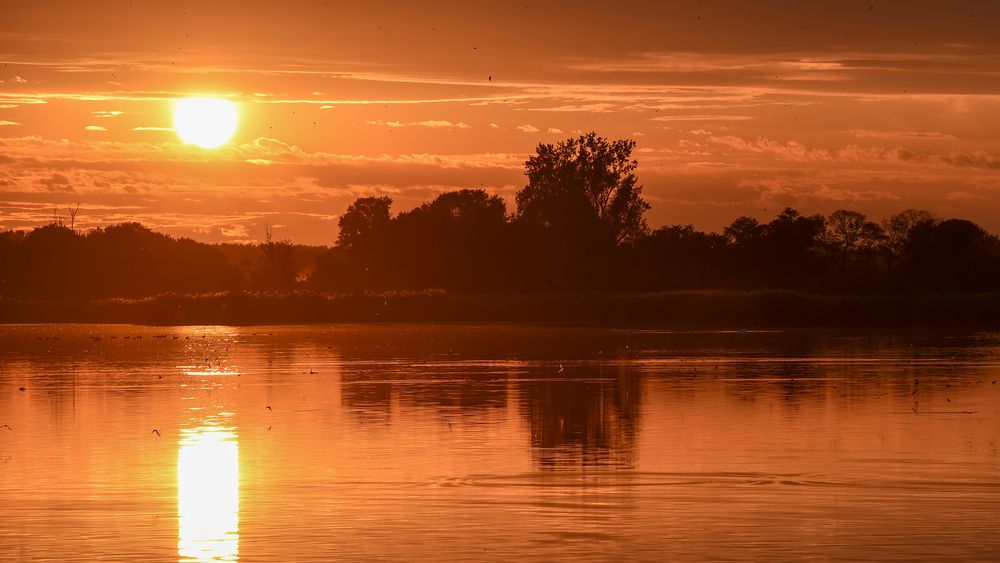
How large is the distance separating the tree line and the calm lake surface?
80241 millimetres

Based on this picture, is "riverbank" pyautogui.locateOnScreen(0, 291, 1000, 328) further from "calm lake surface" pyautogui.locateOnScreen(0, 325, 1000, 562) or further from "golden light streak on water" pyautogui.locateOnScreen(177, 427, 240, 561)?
"golden light streak on water" pyautogui.locateOnScreen(177, 427, 240, 561)

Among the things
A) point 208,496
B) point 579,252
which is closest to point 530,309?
point 579,252

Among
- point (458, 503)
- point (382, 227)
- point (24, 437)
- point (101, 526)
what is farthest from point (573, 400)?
point (382, 227)

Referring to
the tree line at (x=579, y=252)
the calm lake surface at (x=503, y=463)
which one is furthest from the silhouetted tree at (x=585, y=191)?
the calm lake surface at (x=503, y=463)

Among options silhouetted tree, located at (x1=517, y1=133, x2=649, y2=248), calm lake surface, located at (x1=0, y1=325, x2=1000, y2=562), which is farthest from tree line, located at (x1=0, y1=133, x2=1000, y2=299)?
calm lake surface, located at (x1=0, y1=325, x2=1000, y2=562)

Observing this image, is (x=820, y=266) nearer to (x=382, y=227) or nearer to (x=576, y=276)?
(x=576, y=276)

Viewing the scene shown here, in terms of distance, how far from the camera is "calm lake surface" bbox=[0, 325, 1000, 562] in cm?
1633

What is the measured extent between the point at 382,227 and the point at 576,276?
24154 mm

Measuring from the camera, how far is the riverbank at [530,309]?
4245 inches

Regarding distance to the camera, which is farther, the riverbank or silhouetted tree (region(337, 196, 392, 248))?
silhouetted tree (region(337, 196, 392, 248))

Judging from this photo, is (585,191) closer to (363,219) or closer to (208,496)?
(363,219)

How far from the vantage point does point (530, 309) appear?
115 metres

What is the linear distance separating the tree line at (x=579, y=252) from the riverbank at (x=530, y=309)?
8.40 m

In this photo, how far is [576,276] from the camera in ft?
411
